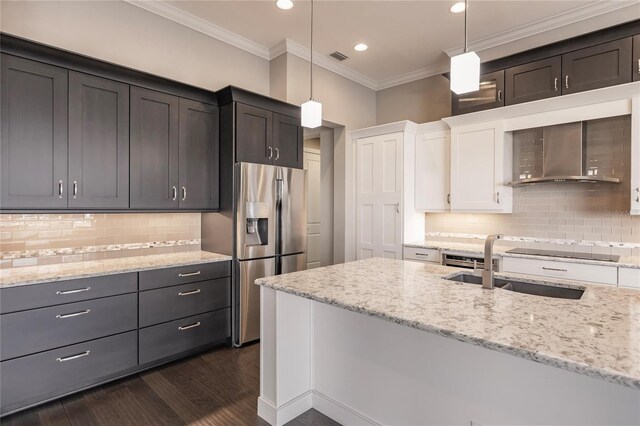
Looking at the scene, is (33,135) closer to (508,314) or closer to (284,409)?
(284,409)

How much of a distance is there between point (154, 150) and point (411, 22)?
2.76 meters

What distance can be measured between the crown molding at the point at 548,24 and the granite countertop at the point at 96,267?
358 cm

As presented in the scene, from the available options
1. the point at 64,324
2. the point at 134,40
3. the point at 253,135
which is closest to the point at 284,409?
the point at 64,324

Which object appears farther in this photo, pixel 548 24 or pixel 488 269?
pixel 548 24

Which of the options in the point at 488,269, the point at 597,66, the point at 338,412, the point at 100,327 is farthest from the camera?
the point at 597,66

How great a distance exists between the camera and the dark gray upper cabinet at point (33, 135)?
7.43 feet

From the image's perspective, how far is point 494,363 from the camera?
4.92 feet

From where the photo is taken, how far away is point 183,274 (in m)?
2.95

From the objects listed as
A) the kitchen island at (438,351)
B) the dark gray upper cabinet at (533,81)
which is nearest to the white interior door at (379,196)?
the dark gray upper cabinet at (533,81)

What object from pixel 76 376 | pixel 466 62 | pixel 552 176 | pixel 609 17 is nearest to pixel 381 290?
pixel 466 62

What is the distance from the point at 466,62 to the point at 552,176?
2198 mm

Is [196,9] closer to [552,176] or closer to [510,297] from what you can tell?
[510,297]

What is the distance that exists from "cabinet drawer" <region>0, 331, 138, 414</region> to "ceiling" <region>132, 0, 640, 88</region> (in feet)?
9.79

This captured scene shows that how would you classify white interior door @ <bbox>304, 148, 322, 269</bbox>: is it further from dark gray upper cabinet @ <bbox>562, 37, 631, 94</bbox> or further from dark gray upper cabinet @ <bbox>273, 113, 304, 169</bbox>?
dark gray upper cabinet @ <bbox>562, 37, 631, 94</bbox>
